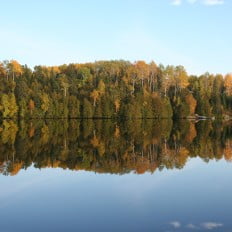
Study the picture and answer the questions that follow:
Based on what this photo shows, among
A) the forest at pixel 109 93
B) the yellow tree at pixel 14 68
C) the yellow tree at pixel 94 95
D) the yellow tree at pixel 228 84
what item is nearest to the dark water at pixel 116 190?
the forest at pixel 109 93

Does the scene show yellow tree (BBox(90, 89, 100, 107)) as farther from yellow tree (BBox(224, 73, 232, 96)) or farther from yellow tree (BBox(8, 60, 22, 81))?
yellow tree (BBox(224, 73, 232, 96))

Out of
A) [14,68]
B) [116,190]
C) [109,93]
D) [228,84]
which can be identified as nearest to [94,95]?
[109,93]

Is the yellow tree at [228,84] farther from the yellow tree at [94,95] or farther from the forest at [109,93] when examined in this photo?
the yellow tree at [94,95]

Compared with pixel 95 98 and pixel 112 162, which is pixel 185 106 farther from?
Result: pixel 112 162

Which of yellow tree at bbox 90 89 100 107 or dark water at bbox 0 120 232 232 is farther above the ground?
yellow tree at bbox 90 89 100 107

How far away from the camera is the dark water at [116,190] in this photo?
1227 centimetres

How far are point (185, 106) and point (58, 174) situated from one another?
7563cm

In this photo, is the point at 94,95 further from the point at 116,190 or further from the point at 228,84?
the point at 116,190

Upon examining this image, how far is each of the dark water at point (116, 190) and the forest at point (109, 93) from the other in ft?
189

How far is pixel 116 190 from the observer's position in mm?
16609

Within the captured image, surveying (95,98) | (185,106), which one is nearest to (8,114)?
(95,98)

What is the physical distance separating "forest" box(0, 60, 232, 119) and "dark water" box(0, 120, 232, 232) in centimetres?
5757

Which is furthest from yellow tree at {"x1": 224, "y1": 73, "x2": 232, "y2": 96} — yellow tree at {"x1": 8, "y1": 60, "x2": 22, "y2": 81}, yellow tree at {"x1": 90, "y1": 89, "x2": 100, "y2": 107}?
yellow tree at {"x1": 8, "y1": 60, "x2": 22, "y2": 81}

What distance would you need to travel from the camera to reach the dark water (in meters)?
12.3
